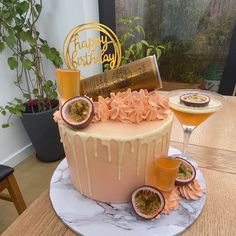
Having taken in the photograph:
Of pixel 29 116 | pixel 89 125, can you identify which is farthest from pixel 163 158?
pixel 29 116

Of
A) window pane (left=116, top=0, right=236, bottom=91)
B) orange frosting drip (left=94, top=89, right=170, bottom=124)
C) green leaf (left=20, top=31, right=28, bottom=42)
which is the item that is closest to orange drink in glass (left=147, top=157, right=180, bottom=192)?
orange frosting drip (left=94, top=89, right=170, bottom=124)

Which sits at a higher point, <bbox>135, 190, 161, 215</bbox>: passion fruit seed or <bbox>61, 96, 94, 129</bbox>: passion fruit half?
<bbox>61, 96, 94, 129</bbox>: passion fruit half

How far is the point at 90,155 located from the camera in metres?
0.59

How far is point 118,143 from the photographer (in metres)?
0.55

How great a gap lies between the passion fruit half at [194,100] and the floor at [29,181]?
4.25ft

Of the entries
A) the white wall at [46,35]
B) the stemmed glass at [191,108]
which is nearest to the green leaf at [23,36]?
the white wall at [46,35]

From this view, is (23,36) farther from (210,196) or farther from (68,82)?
(210,196)

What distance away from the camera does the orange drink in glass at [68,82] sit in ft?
2.04

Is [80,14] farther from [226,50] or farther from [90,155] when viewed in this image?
[90,155]

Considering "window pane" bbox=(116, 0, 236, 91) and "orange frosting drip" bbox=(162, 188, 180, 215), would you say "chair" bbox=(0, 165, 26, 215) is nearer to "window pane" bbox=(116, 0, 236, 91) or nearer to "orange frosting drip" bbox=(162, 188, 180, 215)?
"orange frosting drip" bbox=(162, 188, 180, 215)

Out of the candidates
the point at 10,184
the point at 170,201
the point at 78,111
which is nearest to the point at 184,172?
the point at 170,201

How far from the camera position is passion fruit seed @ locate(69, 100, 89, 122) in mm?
595

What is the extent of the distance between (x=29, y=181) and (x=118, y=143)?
145cm

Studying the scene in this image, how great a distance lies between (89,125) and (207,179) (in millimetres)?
436
